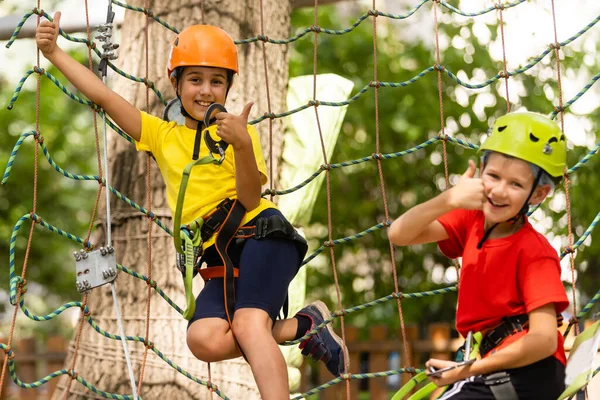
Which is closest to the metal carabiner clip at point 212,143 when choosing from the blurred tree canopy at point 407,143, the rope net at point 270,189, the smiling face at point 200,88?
the smiling face at point 200,88

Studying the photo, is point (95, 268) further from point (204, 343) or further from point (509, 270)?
point (509, 270)

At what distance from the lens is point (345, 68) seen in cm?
576

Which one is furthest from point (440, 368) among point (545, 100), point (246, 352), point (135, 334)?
point (545, 100)

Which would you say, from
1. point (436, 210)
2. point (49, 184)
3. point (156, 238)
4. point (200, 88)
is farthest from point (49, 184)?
point (436, 210)

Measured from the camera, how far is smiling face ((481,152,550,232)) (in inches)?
72.7

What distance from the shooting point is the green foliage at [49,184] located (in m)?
7.11

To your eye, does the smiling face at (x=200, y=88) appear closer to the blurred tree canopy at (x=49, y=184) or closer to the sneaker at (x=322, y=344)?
the sneaker at (x=322, y=344)

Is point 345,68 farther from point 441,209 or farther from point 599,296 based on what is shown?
point 441,209

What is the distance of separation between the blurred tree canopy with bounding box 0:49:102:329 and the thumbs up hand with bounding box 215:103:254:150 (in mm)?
4879

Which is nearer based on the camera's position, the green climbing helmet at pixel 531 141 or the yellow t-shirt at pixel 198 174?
the green climbing helmet at pixel 531 141

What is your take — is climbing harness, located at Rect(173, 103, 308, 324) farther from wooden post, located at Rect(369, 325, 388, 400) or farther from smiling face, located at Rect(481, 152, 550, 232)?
wooden post, located at Rect(369, 325, 388, 400)

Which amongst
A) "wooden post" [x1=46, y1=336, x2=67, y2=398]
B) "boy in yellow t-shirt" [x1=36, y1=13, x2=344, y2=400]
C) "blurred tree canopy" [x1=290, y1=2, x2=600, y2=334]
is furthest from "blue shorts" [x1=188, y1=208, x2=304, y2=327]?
"wooden post" [x1=46, y1=336, x2=67, y2=398]

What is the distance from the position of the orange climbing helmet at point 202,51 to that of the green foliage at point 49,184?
462cm

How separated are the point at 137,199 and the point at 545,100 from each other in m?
2.72
